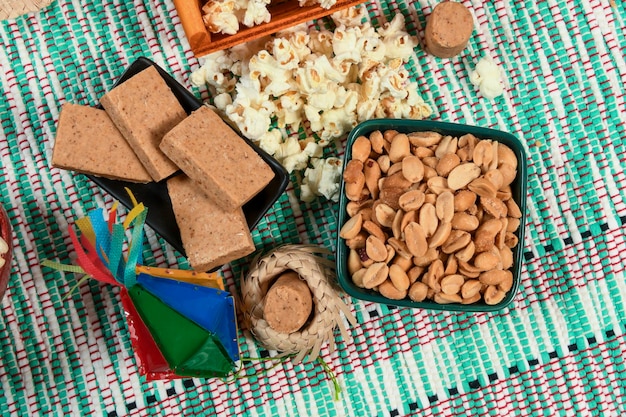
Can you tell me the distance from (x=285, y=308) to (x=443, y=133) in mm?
398

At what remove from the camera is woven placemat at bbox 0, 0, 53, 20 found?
122cm

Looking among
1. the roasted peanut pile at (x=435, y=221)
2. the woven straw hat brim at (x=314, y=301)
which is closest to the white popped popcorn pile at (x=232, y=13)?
the roasted peanut pile at (x=435, y=221)

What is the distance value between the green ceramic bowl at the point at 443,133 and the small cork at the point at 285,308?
0.25 feet

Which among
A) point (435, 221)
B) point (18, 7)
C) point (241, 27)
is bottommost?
point (435, 221)

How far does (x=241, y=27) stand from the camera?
3.71 feet

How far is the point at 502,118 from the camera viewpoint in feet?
4.14

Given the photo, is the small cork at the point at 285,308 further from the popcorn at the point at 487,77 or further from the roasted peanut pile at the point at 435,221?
the popcorn at the point at 487,77

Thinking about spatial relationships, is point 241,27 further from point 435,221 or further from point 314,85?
point 435,221

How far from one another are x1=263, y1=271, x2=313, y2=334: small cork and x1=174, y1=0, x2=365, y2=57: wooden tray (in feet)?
1.31

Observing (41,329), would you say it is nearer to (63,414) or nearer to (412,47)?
(63,414)

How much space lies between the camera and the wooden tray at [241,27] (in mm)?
1054

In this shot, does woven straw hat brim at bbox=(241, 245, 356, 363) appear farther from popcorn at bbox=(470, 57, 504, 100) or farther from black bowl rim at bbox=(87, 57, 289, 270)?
popcorn at bbox=(470, 57, 504, 100)

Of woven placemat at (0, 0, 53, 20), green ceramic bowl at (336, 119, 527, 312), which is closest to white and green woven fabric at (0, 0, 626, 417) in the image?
woven placemat at (0, 0, 53, 20)

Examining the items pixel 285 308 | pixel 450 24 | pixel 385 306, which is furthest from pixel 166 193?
pixel 450 24
